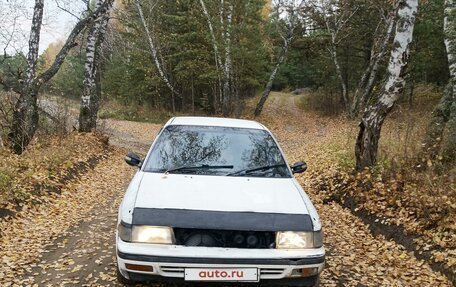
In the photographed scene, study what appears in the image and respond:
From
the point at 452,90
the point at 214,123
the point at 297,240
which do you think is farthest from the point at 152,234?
the point at 452,90

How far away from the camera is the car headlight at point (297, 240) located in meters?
3.83

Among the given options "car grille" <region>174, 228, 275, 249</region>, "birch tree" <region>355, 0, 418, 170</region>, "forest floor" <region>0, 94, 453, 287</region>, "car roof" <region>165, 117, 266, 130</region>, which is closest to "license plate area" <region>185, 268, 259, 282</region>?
"car grille" <region>174, 228, 275, 249</region>

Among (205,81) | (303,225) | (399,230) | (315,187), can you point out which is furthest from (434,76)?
(303,225)

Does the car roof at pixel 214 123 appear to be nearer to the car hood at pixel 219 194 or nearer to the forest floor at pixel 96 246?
the car hood at pixel 219 194

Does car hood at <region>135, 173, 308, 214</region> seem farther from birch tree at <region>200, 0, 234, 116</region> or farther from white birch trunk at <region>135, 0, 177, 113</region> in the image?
white birch trunk at <region>135, 0, 177, 113</region>

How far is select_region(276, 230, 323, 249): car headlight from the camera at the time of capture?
3834 mm

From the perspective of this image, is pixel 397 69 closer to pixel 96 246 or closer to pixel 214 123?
pixel 214 123

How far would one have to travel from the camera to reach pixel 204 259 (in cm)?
364

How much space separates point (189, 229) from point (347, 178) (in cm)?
600

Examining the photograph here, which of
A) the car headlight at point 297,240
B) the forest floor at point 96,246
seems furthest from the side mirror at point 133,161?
the car headlight at point 297,240

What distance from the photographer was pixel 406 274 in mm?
5258

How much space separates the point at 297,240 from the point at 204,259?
0.88 metres

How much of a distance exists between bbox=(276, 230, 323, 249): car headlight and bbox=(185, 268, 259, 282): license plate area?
364 millimetres

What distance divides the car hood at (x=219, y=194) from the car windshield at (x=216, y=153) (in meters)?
0.23
